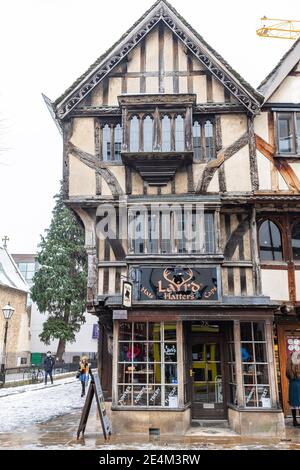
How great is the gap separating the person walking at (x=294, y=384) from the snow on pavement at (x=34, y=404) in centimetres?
761

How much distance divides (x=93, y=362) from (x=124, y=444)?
3574 cm

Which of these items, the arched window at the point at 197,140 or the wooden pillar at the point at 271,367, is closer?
the wooden pillar at the point at 271,367

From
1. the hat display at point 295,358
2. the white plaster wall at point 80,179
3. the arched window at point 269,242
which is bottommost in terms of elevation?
the hat display at point 295,358

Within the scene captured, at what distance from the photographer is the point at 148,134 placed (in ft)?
46.6

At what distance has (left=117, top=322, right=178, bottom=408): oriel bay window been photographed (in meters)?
12.4

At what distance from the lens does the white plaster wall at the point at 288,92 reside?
48.7ft

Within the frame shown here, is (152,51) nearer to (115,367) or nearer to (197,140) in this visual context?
(197,140)

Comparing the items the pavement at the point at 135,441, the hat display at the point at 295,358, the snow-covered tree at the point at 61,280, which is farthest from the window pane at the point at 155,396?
the snow-covered tree at the point at 61,280

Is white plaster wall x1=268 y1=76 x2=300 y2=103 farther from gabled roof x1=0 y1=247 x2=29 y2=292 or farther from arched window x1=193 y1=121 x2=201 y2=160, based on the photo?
gabled roof x1=0 y1=247 x2=29 y2=292

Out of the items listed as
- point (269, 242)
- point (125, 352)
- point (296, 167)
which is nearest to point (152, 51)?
point (296, 167)

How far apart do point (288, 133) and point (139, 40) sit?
5.67 meters

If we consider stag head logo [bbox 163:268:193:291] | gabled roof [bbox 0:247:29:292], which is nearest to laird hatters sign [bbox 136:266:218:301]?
stag head logo [bbox 163:268:193:291]

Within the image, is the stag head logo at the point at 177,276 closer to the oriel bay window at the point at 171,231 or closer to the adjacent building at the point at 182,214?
the adjacent building at the point at 182,214

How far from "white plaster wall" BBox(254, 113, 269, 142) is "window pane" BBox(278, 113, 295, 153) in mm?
477
